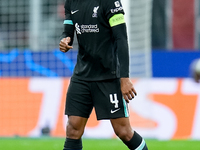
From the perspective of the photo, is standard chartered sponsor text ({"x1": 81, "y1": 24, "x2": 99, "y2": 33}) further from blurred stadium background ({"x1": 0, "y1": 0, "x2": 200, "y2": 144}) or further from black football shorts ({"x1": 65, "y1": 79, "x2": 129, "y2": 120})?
blurred stadium background ({"x1": 0, "y1": 0, "x2": 200, "y2": 144})

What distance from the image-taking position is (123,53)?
4957 millimetres

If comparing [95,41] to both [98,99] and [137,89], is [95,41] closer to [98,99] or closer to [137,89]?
[98,99]

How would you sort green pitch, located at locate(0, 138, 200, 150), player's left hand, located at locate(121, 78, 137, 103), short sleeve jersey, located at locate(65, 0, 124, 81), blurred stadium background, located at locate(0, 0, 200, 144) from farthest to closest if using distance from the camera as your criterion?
blurred stadium background, located at locate(0, 0, 200, 144) → green pitch, located at locate(0, 138, 200, 150) → short sleeve jersey, located at locate(65, 0, 124, 81) → player's left hand, located at locate(121, 78, 137, 103)

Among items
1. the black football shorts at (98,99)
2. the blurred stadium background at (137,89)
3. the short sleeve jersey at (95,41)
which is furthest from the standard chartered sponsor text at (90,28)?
the blurred stadium background at (137,89)

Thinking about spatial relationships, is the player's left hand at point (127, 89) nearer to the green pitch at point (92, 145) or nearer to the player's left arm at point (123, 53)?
the player's left arm at point (123, 53)

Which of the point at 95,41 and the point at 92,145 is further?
the point at 92,145

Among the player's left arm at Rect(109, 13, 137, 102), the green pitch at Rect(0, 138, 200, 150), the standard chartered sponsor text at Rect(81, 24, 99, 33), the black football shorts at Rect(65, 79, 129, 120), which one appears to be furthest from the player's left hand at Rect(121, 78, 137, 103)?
the green pitch at Rect(0, 138, 200, 150)

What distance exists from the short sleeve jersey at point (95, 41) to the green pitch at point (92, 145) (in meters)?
2.90

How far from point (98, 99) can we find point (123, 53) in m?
0.55

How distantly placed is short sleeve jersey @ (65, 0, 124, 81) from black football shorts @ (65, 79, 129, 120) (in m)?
0.07


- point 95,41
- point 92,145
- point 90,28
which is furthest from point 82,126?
point 92,145

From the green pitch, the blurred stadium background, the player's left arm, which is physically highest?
the player's left arm

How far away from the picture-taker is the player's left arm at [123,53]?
4930 mm

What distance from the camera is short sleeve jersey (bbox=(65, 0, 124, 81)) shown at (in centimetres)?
509
